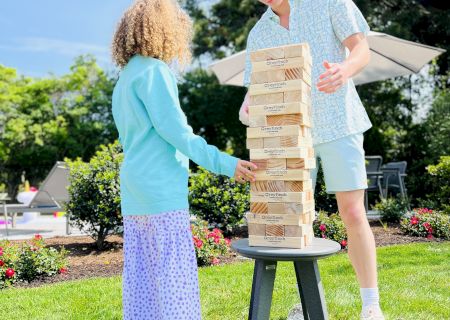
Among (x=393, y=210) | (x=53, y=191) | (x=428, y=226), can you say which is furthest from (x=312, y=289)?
(x=53, y=191)

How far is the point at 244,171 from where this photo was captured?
7.23ft

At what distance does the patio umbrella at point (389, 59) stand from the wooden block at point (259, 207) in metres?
5.42

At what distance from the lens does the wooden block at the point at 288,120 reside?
7.30 feet

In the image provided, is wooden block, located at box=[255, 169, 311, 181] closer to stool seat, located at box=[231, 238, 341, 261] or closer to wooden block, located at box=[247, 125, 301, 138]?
wooden block, located at box=[247, 125, 301, 138]

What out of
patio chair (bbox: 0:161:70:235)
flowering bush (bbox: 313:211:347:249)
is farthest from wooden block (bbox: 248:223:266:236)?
patio chair (bbox: 0:161:70:235)

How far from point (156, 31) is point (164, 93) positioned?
1.08 feet

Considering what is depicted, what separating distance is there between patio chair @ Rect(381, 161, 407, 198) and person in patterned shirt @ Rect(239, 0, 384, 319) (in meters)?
7.30

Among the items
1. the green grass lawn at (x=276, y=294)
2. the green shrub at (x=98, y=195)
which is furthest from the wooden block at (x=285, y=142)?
the green shrub at (x=98, y=195)

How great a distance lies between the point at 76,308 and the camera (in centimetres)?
360

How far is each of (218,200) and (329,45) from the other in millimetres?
4063

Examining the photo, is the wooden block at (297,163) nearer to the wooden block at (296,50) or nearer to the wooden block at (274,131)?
the wooden block at (274,131)

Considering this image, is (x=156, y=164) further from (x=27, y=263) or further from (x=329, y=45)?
(x=27, y=263)

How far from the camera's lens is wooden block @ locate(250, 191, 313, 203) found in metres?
2.22

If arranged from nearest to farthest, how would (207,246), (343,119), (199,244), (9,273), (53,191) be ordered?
(343,119) < (9,273) < (199,244) < (207,246) < (53,191)
